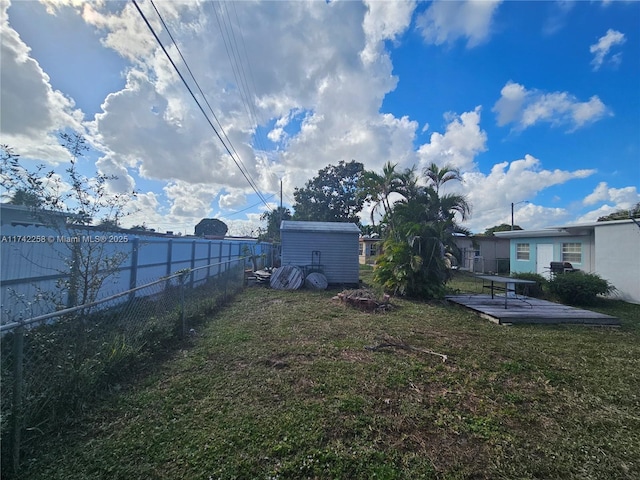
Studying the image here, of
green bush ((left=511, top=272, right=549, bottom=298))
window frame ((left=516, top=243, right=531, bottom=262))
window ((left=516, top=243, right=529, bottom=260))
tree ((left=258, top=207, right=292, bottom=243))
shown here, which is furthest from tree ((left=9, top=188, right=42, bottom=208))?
tree ((left=258, top=207, right=292, bottom=243))

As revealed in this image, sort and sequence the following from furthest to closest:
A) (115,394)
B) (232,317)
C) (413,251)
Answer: (413,251), (232,317), (115,394)

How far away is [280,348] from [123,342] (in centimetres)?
202

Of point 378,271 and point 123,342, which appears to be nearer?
point 123,342

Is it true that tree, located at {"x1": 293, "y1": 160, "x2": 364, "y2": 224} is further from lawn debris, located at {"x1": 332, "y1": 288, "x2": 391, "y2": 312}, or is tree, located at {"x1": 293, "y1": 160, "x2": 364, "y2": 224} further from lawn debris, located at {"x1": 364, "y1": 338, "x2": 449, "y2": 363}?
lawn debris, located at {"x1": 364, "y1": 338, "x2": 449, "y2": 363}

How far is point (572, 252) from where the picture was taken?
38.0 ft

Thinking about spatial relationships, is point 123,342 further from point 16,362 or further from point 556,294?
point 556,294

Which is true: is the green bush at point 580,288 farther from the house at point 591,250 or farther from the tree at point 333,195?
the tree at point 333,195

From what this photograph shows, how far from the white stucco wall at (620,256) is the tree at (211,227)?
4041 cm

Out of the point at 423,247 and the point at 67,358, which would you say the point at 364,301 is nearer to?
the point at 423,247

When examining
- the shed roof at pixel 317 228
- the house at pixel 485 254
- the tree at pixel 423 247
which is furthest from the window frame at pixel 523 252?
the shed roof at pixel 317 228

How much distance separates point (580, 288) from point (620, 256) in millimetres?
2140

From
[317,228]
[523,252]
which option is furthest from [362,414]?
[523,252]

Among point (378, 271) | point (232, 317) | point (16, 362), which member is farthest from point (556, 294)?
point (16, 362)

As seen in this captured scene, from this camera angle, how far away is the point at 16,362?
6.56ft
